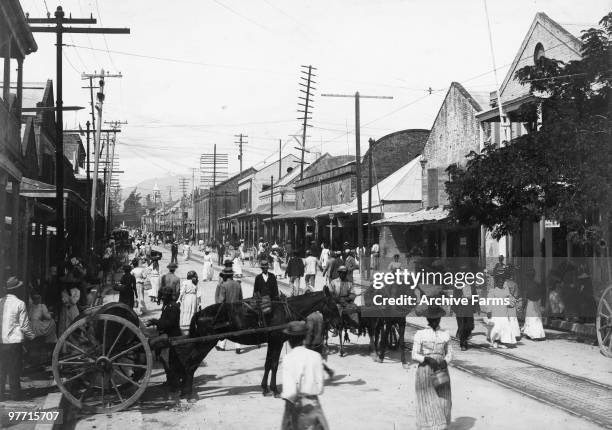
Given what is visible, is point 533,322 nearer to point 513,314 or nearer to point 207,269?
point 513,314

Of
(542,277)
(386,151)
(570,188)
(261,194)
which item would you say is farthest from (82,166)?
(570,188)

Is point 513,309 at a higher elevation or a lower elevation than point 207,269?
lower

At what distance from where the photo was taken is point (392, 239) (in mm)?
34250

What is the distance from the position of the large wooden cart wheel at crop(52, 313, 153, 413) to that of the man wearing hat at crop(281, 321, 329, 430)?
9.78 ft

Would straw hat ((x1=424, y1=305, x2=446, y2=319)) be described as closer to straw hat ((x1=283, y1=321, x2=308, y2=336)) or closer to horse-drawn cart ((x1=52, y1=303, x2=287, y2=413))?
straw hat ((x1=283, y1=321, x2=308, y2=336))

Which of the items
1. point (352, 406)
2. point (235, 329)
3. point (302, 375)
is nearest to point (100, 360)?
point (235, 329)

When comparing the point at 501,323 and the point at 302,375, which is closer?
the point at 302,375

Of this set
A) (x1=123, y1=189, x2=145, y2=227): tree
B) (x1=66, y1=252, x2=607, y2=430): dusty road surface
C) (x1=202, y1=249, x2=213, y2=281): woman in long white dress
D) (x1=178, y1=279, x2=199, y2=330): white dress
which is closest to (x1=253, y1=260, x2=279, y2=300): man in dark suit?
(x1=178, y1=279, x2=199, y2=330): white dress

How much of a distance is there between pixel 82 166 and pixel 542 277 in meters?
57.0

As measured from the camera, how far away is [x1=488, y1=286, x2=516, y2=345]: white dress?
13492 millimetres

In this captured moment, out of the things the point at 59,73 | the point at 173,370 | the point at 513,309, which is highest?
the point at 59,73

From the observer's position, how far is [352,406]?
28.6 ft

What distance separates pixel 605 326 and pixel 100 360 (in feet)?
29.7

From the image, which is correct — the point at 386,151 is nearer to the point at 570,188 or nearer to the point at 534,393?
the point at 570,188
